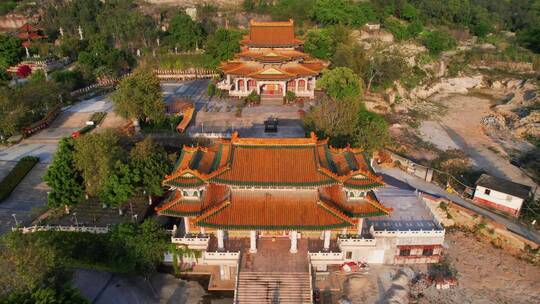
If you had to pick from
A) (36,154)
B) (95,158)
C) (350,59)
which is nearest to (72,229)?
(95,158)

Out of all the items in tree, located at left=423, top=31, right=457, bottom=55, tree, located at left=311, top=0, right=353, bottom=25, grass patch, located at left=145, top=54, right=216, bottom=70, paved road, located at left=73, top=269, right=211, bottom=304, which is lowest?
Result: paved road, located at left=73, top=269, right=211, bottom=304

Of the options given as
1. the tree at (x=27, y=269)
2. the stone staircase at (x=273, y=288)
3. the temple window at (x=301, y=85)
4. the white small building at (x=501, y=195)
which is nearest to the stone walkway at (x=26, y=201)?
the tree at (x=27, y=269)

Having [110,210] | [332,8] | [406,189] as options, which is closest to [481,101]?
[332,8]

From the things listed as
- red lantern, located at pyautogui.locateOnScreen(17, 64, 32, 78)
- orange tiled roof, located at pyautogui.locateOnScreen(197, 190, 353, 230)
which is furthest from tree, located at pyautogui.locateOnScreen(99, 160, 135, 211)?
red lantern, located at pyautogui.locateOnScreen(17, 64, 32, 78)

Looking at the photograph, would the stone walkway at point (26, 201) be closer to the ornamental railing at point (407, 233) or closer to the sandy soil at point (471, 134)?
the ornamental railing at point (407, 233)

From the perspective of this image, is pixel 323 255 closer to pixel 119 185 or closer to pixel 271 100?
pixel 119 185

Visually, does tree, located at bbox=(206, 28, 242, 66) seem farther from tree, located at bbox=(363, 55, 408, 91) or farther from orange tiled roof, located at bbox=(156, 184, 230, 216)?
orange tiled roof, located at bbox=(156, 184, 230, 216)
